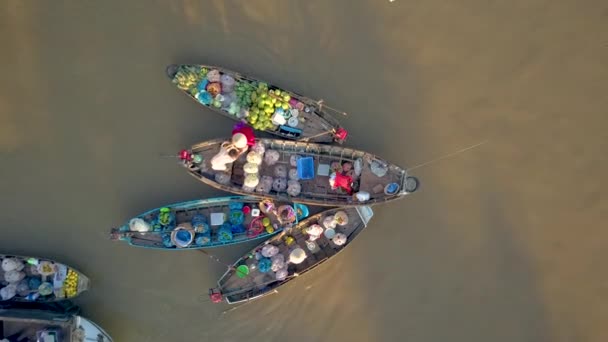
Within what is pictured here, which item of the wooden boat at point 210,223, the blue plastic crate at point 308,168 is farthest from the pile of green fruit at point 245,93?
the wooden boat at point 210,223

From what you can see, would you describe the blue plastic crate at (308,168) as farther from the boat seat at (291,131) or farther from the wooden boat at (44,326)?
the wooden boat at (44,326)

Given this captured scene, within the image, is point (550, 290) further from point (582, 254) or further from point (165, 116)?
point (165, 116)

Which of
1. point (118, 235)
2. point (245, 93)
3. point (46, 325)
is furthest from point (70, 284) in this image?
point (245, 93)

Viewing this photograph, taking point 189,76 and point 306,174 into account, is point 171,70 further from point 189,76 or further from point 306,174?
point 306,174

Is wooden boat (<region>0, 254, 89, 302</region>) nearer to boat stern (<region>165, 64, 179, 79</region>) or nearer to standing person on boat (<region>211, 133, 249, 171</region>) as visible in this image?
standing person on boat (<region>211, 133, 249, 171</region>)

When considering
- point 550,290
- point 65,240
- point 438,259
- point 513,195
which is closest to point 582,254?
point 550,290

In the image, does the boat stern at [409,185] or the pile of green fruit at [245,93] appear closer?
the boat stern at [409,185]
